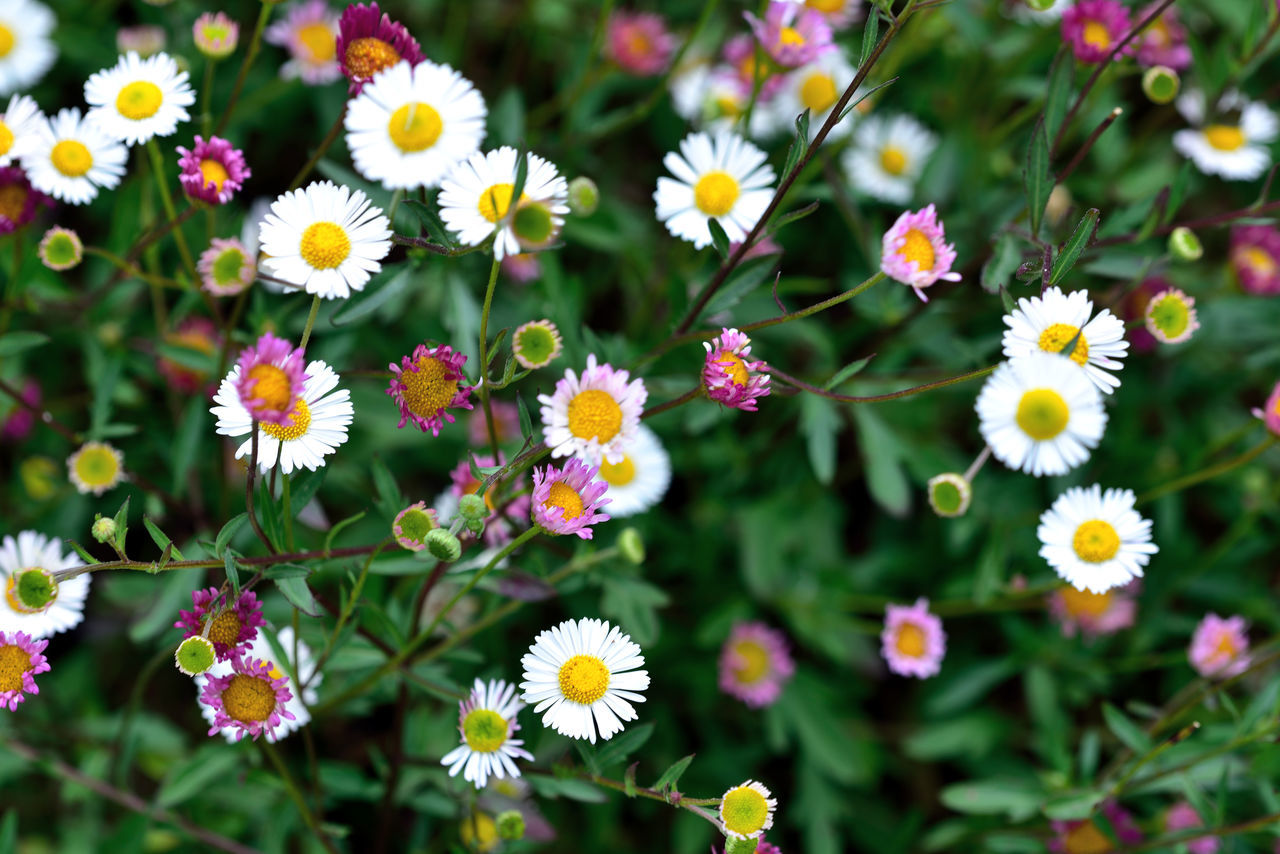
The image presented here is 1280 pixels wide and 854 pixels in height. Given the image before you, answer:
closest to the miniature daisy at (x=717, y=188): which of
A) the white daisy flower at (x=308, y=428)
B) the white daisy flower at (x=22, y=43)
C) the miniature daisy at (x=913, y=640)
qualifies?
the white daisy flower at (x=308, y=428)

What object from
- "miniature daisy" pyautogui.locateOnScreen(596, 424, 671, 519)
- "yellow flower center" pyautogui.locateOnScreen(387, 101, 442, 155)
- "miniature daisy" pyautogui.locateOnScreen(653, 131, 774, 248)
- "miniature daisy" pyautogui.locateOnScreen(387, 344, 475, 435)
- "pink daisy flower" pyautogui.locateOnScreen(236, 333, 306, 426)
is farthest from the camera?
"miniature daisy" pyautogui.locateOnScreen(596, 424, 671, 519)

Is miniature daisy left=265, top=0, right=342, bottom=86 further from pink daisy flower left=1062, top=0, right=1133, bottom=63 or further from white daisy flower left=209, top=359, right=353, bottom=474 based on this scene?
pink daisy flower left=1062, top=0, right=1133, bottom=63

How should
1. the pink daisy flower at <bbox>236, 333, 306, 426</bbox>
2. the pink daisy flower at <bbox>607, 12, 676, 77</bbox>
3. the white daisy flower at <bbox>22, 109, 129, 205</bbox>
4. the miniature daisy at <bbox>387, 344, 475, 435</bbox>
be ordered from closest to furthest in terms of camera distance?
the pink daisy flower at <bbox>236, 333, 306, 426</bbox> < the miniature daisy at <bbox>387, 344, 475, 435</bbox> < the white daisy flower at <bbox>22, 109, 129, 205</bbox> < the pink daisy flower at <bbox>607, 12, 676, 77</bbox>

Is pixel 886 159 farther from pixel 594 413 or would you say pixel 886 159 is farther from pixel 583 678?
pixel 583 678

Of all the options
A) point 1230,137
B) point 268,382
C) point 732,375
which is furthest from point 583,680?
point 1230,137

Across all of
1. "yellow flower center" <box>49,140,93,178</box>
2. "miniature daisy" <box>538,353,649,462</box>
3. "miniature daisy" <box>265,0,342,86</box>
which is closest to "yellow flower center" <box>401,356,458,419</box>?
"miniature daisy" <box>538,353,649,462</box>
